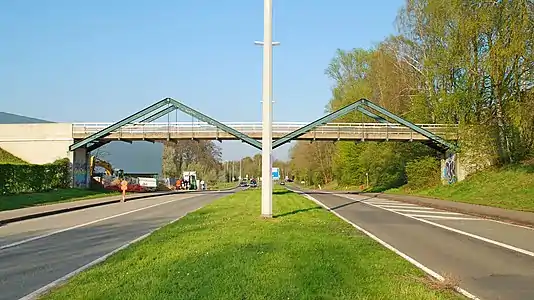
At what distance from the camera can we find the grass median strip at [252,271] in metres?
7.37

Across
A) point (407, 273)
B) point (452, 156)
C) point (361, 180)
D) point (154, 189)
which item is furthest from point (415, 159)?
point (407, 273)

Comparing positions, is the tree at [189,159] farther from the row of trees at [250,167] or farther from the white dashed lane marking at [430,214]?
the white dashed lane marking at [430,214]

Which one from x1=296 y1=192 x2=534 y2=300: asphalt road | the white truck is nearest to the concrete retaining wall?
the white truck

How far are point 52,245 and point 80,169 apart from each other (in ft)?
128

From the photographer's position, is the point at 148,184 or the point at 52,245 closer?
the point at 52,245

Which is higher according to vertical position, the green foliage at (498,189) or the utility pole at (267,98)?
the utility pole at (267,98)

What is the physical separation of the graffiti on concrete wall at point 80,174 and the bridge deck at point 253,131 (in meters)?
2.71

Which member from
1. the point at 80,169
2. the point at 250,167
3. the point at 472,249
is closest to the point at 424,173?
the point at 80,169

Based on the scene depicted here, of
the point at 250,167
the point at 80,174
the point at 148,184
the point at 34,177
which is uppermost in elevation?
the point at 250,167

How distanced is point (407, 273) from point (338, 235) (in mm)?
5329

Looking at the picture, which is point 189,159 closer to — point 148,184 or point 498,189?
point 148,184

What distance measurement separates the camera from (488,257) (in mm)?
12234

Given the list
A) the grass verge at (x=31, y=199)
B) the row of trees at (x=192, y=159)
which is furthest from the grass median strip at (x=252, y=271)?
the row of trees at (x=192, y=159)

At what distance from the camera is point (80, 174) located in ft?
168
